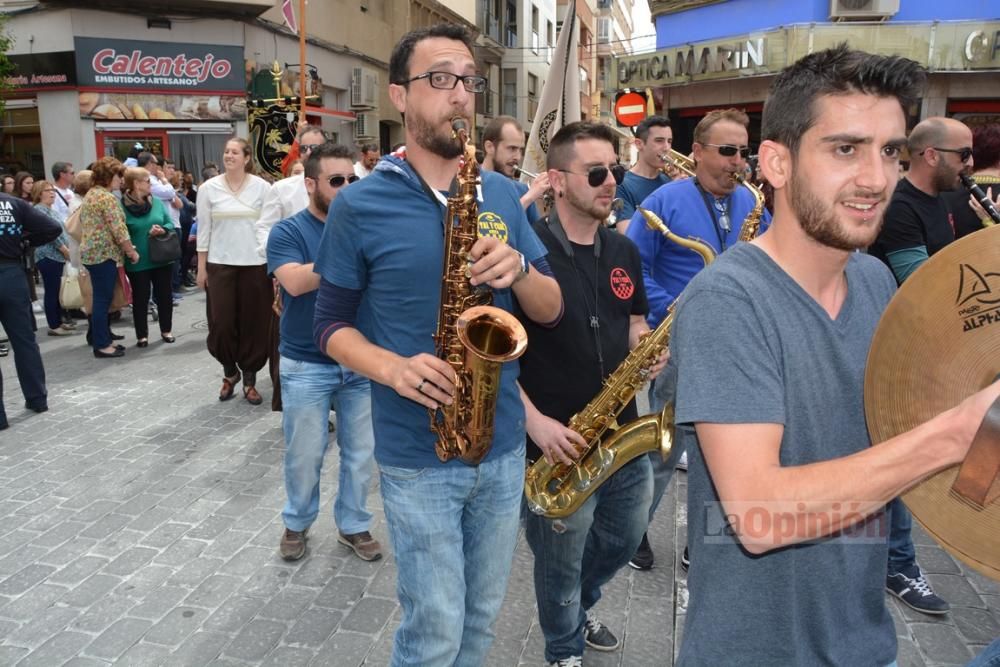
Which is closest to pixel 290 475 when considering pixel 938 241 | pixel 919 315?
pixel 919 315

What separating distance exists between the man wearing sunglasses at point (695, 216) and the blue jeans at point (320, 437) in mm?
1648

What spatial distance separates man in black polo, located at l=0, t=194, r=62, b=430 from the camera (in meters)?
6.65

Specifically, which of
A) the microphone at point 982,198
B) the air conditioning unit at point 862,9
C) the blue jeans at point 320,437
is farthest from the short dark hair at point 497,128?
the air conditioning unit at point 862,9

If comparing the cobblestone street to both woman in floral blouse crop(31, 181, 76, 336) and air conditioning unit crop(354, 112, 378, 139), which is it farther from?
air conditioning unit crop(354, 112, 378, 139)

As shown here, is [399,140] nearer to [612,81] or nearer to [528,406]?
[612,81]

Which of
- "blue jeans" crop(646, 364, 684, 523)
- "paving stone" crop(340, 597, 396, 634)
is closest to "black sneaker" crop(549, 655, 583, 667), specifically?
"blue jeans" crop(646, 364, 684, 523)

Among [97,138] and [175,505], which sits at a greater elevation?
[97,138]

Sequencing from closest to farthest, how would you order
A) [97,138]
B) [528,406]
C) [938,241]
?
1. [528,406]
2. [938,241]
3. [97,138]

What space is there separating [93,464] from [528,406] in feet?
13.9

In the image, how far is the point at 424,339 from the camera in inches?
96.1

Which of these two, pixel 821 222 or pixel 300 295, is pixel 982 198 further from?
pixel 300 295

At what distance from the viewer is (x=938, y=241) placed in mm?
4113

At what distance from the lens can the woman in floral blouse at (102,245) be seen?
8.73 metres

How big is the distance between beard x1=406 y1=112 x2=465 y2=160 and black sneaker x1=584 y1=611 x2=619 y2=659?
225 cm
